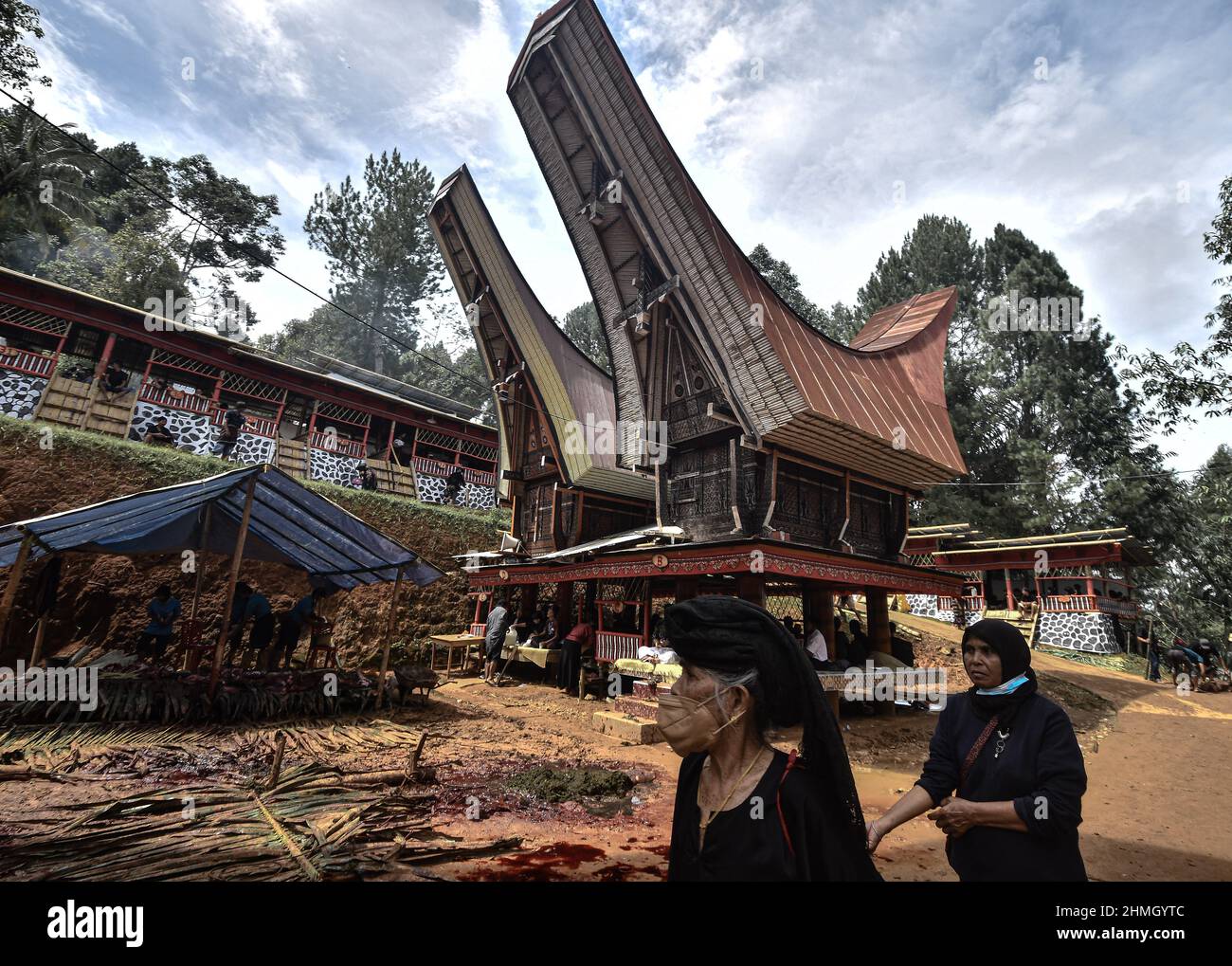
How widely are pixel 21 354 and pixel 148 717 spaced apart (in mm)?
13952

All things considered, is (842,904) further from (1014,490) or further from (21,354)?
(1014,490)

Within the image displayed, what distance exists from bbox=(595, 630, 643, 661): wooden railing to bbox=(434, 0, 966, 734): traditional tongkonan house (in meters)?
0.03

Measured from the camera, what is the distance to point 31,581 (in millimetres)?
11789

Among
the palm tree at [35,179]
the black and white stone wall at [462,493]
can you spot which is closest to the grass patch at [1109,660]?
the black and white stone wall at [462,493]

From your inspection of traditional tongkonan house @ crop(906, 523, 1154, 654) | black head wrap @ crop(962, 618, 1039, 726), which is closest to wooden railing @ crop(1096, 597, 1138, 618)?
traditional tongkonan house @ crop(906, 523, 1154, 654)

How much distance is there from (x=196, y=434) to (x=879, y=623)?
1951 centimetres

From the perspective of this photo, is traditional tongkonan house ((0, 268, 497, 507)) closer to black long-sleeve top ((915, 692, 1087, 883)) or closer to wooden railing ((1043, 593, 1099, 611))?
black long-sleeve top ((915, 692, 1087, 883))

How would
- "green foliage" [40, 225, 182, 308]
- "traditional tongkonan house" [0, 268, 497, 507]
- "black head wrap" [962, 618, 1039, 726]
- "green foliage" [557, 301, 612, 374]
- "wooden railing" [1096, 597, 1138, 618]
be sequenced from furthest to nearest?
"green foliage" [557, 301, 612, 374] → "green foliage" [40, 225, 182, 308] → "wooden railing" [1096, 597, 1138, 618] → "traditional tongkonan house" [0, 268, 497, 507] → "black head wrap" [962, 618, 1039, 726]

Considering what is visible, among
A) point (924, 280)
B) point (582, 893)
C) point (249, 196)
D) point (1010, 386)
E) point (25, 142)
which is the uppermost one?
point (249, 196)

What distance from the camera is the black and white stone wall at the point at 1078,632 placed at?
20.5 meters

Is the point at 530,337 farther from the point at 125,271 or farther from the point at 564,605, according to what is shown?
the point at 125,271

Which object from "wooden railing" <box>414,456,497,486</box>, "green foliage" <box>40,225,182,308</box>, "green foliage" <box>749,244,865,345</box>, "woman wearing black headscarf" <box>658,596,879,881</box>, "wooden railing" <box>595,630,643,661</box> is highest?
"green foliage" <box>749,244,865,345</box>

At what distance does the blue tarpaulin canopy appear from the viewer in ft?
24.2

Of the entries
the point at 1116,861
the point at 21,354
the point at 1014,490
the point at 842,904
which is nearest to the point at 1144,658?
the point at 1014,490
